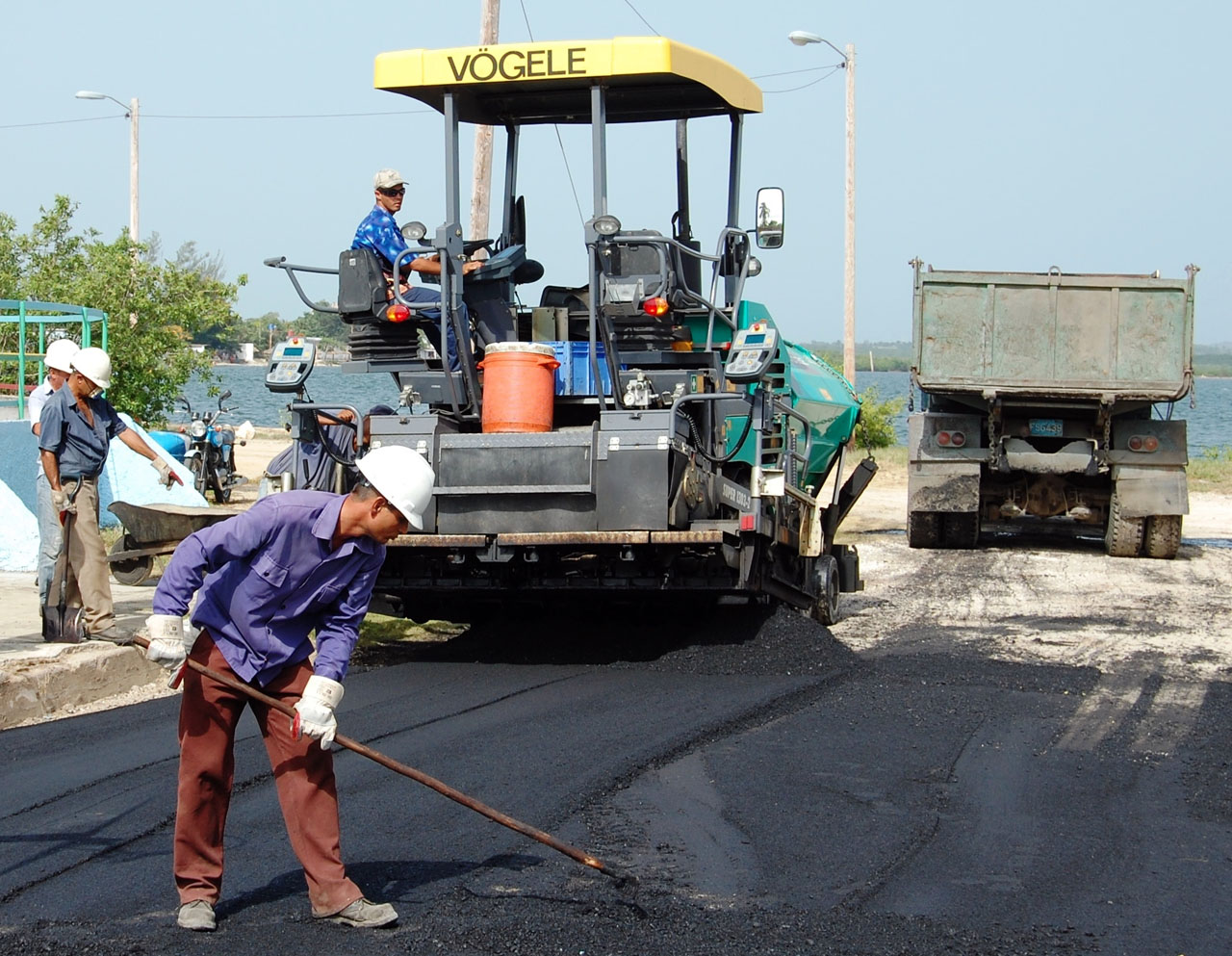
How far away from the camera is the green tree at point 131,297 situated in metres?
18.2

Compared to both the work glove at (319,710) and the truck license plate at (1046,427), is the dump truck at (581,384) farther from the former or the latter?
the truck license plate at (1046,427)

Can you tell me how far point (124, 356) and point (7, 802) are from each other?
43.6ft

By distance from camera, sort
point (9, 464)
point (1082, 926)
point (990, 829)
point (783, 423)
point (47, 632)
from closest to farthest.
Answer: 1. point (1082, 926)
2. point (990, 829)
3. point (47, 632)
4. point (783, 423)
5. point (9, 464)

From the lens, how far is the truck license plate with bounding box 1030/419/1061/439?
1496 cm

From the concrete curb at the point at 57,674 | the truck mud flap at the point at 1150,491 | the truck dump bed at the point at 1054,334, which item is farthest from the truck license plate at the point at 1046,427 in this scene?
the concrete curb at the point at 57,674

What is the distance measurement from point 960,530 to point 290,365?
8863 millimetres

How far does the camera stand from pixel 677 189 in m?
9.30

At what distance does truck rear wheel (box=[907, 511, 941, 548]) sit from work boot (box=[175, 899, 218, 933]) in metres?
11.8

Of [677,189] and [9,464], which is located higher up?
[677,189]

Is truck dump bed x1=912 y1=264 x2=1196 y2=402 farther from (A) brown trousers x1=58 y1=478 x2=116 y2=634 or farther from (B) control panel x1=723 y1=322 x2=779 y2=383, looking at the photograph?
(A) brown trousers x1=58 y1=478 x2=116 y2=634

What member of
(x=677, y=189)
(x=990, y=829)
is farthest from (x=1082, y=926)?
(x=677, y=189)

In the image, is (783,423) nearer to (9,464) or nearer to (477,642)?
(477,642)

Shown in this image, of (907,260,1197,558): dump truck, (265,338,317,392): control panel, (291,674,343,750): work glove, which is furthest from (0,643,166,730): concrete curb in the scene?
(907,260,1197,558): dump truck

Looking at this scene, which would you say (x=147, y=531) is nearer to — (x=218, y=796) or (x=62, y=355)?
(x=62, y=355)
